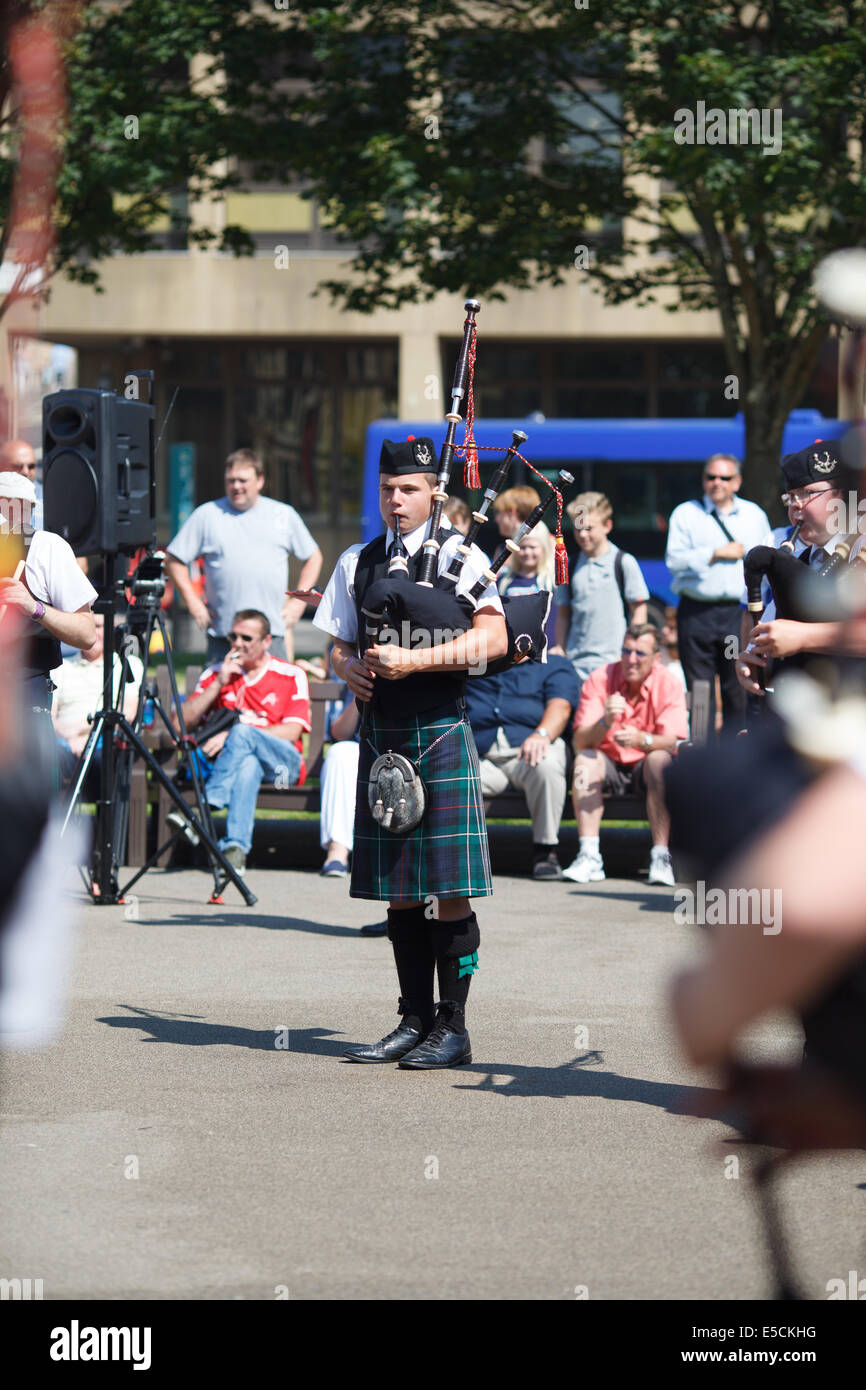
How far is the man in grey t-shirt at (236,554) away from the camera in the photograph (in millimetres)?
12016

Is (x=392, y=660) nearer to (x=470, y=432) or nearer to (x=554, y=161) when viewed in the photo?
(x=470, y=432)

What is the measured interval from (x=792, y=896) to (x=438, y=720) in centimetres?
432

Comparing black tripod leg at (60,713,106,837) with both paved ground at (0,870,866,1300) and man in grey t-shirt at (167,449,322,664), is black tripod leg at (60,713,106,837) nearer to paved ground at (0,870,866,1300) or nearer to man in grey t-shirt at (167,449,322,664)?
paved ground at (0,870,866,1300)

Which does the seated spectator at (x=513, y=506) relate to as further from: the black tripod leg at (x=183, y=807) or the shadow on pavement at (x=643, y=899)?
the black tripod leg at (x=183, y=807)

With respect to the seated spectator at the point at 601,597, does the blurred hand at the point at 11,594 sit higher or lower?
higher

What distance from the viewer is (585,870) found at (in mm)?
10781

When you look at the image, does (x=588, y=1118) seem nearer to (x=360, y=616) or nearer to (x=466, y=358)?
(x=360, y=616)

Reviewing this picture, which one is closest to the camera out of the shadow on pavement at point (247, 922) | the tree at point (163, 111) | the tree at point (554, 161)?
the shadow on pavement at point (247, 922)

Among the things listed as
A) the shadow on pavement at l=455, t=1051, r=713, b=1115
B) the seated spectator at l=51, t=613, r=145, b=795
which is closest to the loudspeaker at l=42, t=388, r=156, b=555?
the seated spectator at l=51, t=613, r=145, b=795

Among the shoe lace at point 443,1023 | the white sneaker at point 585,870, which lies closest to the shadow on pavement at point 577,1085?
the shoe lace at point 443,1023

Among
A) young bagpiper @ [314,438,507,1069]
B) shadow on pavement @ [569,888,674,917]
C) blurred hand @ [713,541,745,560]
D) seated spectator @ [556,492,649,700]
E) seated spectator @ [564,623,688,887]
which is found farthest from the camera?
seated spectator @ [556,492,649,700]

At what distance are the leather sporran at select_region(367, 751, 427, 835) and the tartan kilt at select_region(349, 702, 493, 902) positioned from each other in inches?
2.4

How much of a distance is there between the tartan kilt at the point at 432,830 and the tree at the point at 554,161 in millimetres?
11202

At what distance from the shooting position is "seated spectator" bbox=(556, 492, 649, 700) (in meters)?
12.0
